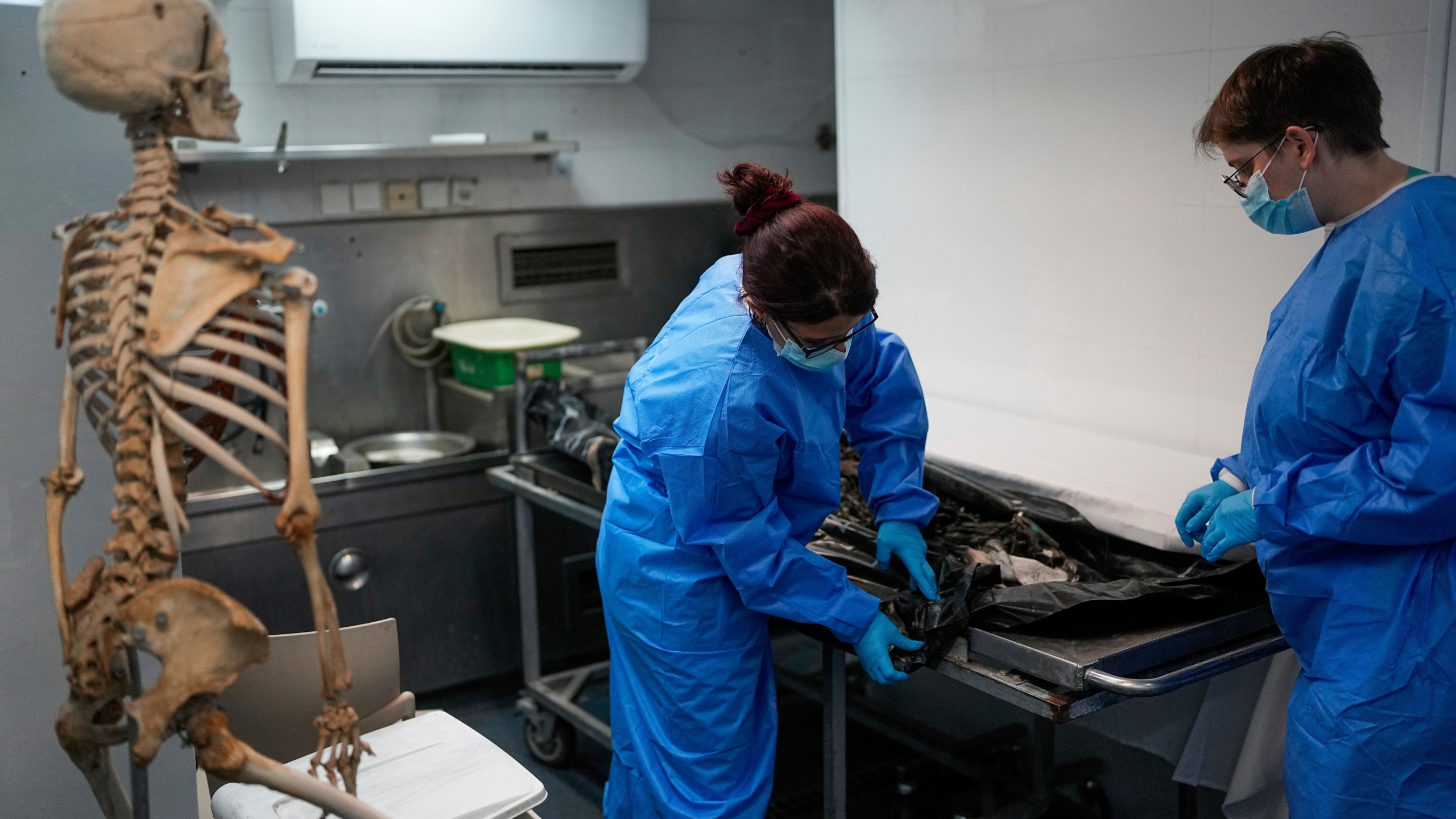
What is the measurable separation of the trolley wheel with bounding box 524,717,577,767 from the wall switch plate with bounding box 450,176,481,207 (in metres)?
1.73

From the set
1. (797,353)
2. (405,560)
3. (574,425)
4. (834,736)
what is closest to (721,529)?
(797,353)

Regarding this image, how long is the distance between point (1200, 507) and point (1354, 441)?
1.27ft

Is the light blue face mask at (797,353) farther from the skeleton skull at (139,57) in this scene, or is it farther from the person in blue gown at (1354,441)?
the skeleton skull at (139,57)

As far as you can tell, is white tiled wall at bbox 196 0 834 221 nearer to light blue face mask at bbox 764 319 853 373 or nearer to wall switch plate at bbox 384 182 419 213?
wall switch plate at bbox 384 182 419 213

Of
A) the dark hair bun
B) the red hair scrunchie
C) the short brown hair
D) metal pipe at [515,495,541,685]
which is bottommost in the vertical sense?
metal pipe at [515,495,541,685]

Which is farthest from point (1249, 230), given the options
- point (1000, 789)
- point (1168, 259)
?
point (1000, 789)

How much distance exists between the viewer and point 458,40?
3689 millimetres

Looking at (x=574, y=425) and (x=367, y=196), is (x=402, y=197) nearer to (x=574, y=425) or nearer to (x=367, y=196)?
(x=367, y=196)

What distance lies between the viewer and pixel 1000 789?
2.90 m

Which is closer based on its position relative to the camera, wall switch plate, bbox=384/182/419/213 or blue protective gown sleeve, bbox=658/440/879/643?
blue protective gown sleeve, bbox=658/440/879/643

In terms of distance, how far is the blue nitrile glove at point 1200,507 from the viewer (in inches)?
78.0

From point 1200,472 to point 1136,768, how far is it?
0.81 m

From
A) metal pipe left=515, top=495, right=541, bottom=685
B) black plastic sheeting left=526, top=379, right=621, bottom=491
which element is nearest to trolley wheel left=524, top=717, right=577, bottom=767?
metal pipe left=515, top=495, right=541, bottom=685

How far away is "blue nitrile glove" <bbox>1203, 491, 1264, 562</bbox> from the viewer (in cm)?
181
